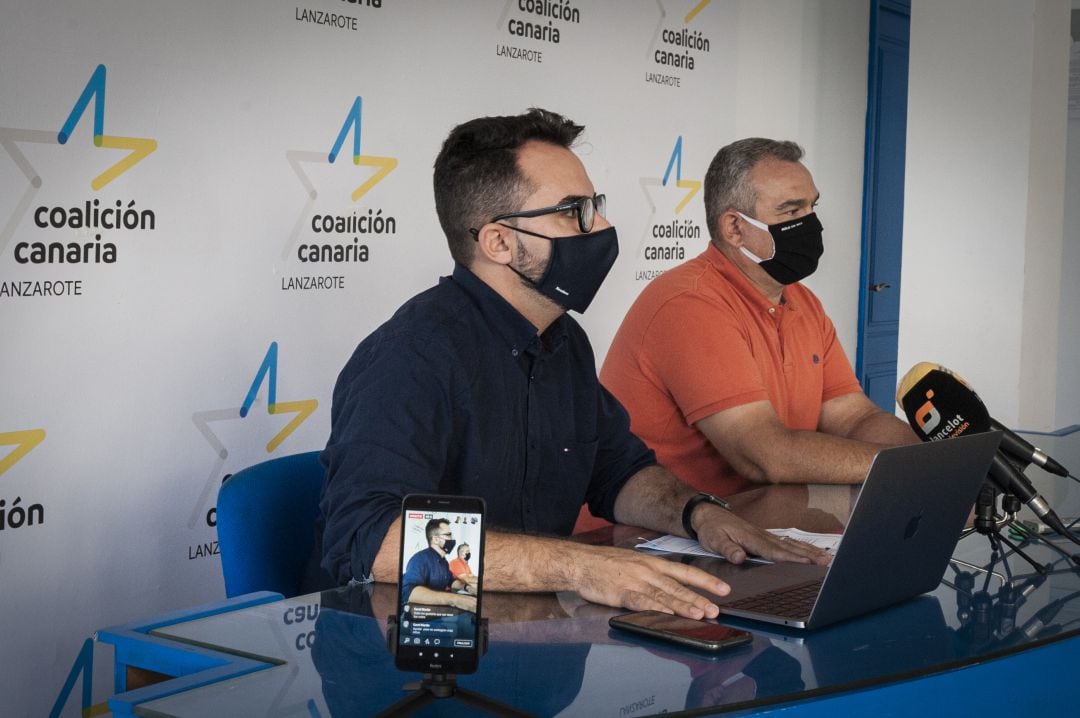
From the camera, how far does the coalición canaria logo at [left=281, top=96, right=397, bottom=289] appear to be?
338cm

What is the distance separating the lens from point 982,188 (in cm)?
530

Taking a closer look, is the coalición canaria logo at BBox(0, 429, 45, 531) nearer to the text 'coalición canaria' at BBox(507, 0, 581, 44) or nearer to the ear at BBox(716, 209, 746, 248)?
the ear at BBox(716, 209, 746, 248)

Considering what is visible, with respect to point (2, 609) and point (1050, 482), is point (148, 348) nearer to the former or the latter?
point (2, 609)

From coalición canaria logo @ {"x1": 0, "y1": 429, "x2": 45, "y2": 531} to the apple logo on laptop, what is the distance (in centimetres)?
198

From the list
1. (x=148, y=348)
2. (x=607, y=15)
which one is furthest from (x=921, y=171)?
(x=148, y=348)

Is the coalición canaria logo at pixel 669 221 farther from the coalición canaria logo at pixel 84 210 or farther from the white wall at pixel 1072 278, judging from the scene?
the white wall at pixel 1072 278

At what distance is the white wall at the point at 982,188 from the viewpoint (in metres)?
5.14

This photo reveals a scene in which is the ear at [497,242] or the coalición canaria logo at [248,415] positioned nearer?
the ear at [497,242]

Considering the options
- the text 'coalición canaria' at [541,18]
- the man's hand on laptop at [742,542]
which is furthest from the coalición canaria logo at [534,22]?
the man's hand on laptop at [742,542]

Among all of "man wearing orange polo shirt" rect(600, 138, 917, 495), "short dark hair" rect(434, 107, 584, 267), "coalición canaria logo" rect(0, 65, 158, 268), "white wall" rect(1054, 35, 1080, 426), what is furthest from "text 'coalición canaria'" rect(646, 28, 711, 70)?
"white wall" rect(1054, 35, 1080, 426)

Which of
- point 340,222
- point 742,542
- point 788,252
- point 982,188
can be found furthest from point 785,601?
point 982,188

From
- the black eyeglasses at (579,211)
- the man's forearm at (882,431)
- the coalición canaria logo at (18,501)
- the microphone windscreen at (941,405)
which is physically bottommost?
the coalición canaria logo at (18,501)

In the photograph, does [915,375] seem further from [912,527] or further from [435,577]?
[435,577]

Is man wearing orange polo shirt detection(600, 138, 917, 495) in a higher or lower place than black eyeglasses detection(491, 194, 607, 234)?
lower
